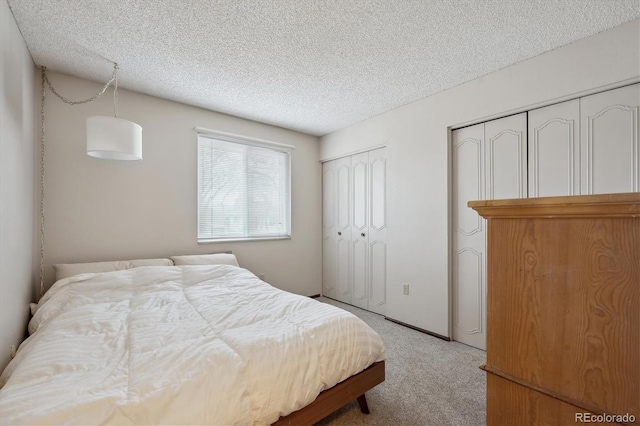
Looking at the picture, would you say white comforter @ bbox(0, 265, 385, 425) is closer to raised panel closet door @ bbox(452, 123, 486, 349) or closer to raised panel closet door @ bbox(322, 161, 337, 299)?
raised panel closet door @ bbox(452, 123, 486, 349)

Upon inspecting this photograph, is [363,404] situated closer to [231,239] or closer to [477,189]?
[477,189]

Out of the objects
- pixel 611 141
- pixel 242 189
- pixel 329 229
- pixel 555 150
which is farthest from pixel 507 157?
pixel 242 189

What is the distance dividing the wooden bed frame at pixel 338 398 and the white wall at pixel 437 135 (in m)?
1.44

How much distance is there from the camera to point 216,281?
255cm

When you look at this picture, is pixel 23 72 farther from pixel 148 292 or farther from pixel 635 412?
pixel 635 412

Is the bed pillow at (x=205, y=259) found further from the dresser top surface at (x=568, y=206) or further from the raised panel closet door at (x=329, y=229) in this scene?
the dresser top surface at (x=568, y=206)

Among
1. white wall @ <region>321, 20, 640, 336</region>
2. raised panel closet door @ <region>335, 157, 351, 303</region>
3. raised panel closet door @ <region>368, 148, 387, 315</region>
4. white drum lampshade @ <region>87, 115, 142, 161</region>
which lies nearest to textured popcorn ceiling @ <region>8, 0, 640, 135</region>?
white wall @ <region>321, 20, 640, 336</region>

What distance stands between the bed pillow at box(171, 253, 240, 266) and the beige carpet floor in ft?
6.30

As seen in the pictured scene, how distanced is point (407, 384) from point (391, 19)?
8.51 ft

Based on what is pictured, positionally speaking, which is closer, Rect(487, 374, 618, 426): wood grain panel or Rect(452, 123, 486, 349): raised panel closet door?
Rect(487, 374, 618, 426): wood grain panel

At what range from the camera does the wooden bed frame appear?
1335mm

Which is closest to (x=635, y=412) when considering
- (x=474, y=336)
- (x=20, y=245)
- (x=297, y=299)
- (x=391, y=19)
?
(x=297, y=299)

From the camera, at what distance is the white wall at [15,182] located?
5.14 ft

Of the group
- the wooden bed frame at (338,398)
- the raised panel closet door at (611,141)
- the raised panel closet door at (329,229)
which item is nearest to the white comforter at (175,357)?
the wooden bed frame at (338,398)
